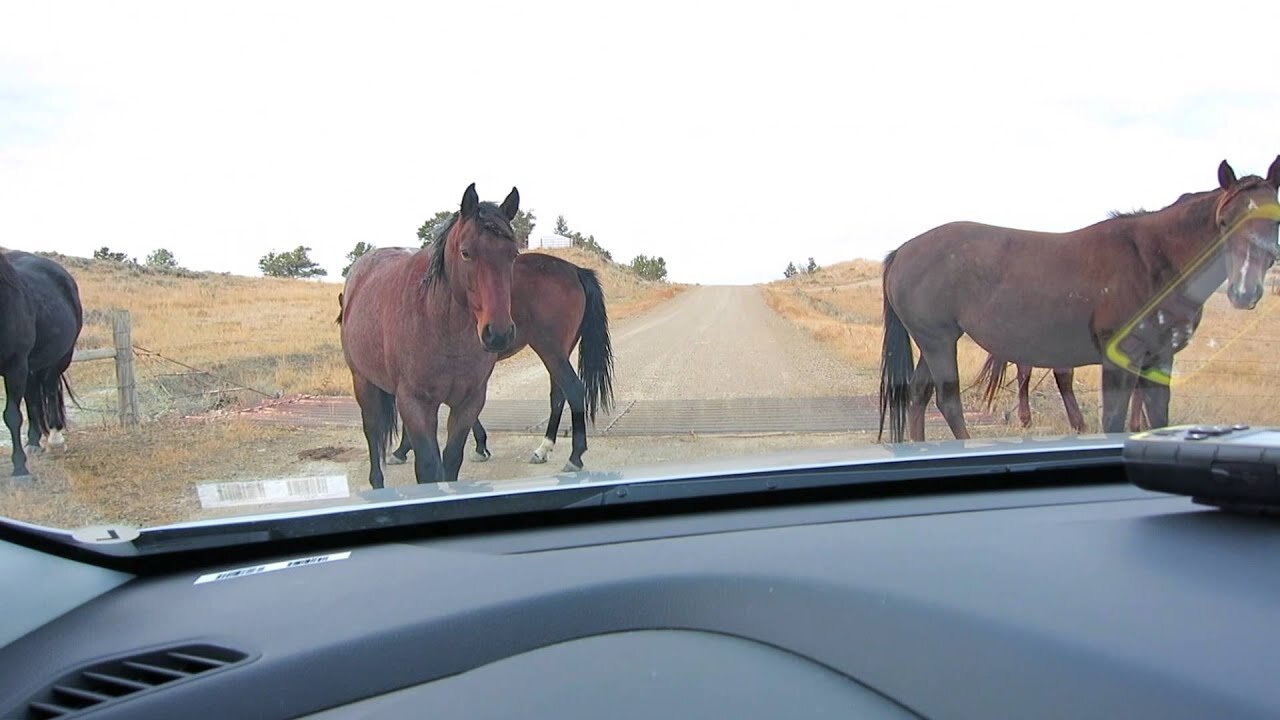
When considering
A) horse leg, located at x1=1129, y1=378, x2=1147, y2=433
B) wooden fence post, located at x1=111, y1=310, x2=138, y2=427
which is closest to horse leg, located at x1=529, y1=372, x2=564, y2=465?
wooden fence post, located at x1=111, y1=310, x2=138, y2=427

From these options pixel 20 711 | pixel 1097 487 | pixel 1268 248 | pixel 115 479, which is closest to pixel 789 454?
pixel 1097 487

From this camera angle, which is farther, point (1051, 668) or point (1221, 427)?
point (1221, 427)

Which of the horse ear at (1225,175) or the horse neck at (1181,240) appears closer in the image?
the horse ear at (1225,175)

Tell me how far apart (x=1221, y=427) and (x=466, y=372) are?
4.39 metres

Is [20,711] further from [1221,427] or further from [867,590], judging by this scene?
[1221,427]

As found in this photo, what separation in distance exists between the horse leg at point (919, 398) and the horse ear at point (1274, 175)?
2.76 meters

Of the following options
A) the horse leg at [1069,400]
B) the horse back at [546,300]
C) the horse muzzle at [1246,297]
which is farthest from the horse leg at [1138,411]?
the horse back at [546,300]

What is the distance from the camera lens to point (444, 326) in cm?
554

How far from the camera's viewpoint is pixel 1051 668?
141cm

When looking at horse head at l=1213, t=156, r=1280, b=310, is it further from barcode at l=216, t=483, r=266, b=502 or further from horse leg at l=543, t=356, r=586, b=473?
barcode at l=216, t=483, r=266, b=502

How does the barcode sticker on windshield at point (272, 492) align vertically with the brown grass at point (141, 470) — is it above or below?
above

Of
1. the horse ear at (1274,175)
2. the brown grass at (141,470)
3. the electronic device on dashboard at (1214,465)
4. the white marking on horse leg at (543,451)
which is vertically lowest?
the white marking on horse leg at (543,451)

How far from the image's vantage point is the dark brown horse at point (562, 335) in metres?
6.91

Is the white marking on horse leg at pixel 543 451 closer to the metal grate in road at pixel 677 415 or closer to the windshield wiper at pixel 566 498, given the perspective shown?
the metal grate in road at pixel 677 415
